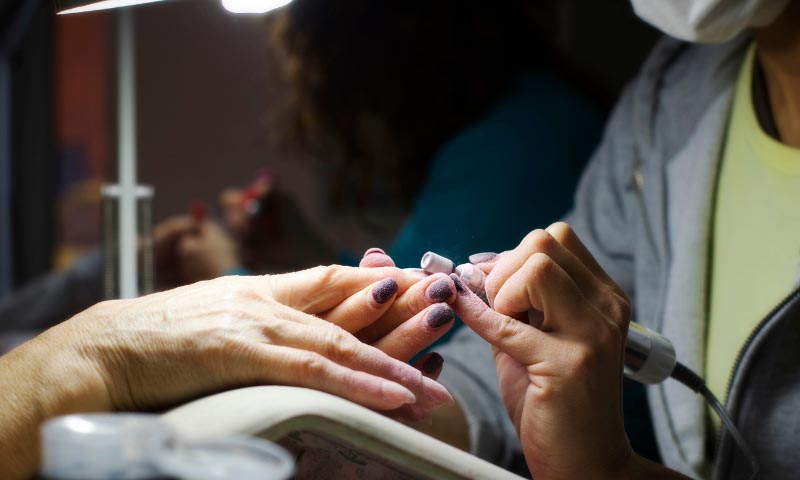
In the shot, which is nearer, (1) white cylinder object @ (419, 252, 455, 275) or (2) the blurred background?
(1) white cylinder object @ (419, 252, 455, 275)

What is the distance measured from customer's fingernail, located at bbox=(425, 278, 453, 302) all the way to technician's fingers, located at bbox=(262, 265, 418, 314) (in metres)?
0.03

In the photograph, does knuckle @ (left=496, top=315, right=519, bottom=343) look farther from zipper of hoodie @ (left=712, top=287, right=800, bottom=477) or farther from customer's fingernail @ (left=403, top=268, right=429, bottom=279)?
zipper of hoodie @ (left=712, top=287, right=800, bottom=477)

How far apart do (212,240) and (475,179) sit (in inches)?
19.5

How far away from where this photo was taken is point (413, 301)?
1.98 ft

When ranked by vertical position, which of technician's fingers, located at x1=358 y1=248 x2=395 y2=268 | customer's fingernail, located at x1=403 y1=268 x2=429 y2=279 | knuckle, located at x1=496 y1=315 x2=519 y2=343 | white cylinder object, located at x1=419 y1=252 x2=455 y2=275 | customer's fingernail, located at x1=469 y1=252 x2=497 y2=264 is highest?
customer's fingernail, located at x1=469 y1=252 x2=497 y2=264

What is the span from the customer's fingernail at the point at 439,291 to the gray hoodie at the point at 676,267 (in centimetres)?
24

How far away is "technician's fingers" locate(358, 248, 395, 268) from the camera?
25.0 inches

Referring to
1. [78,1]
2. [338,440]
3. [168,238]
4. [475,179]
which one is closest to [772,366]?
[475,179]

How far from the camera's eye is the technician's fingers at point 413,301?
0.59m

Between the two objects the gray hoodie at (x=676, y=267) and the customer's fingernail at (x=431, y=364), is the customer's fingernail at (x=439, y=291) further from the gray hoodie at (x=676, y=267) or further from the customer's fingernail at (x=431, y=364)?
the gray hoodie at (x=676, y=267)

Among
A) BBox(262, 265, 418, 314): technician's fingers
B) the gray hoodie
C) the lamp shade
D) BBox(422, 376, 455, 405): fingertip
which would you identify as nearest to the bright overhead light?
the lamp shade

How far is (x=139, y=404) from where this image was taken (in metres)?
0.53

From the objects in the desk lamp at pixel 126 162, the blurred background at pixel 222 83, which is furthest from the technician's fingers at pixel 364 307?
the blurred background at pixel 222 83

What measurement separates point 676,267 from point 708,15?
0.86 feet
